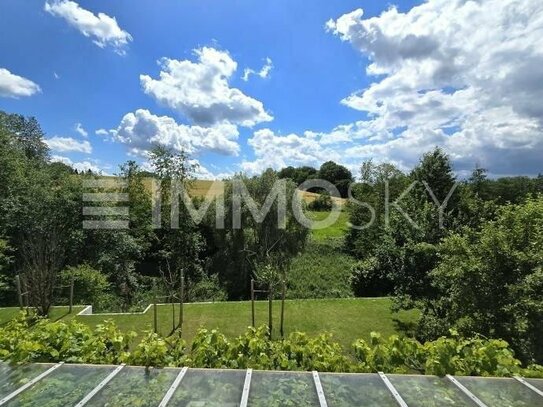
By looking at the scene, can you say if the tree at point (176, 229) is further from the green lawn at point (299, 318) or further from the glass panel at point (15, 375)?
the glass panel at point (15, 375)

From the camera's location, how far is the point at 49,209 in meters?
18.0

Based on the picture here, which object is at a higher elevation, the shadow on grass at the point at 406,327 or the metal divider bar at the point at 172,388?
the metal divider bar at the point at 172,388

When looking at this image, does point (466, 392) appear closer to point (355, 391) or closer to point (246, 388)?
point (355, 391)

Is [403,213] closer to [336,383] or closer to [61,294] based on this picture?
[336,383]

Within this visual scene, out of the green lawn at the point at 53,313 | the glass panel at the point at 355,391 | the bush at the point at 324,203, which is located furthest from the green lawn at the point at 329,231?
the glass panel at the point at 355,391

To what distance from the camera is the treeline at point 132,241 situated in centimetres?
1525

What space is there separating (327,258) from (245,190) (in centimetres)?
703

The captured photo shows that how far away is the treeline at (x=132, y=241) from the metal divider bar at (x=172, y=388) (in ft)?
33.9

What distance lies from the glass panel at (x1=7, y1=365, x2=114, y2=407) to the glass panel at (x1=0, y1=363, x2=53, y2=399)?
5.6 inches

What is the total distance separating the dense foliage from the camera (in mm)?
4145

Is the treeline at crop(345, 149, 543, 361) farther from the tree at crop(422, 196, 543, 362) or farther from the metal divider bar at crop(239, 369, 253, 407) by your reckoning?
the metal divider bar at crop(239, 369, 253, 407)

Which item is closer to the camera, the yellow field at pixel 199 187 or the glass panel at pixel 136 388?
the glass panel at pixel 136 388


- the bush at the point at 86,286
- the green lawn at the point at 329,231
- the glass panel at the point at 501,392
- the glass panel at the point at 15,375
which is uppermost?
the green lawn at the point at 329,231

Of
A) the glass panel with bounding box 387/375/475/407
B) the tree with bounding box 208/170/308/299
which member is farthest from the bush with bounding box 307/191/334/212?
the glass panel with bounding box 387/375/475/407
